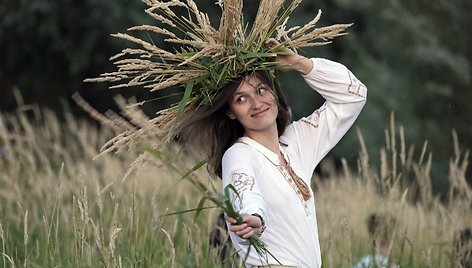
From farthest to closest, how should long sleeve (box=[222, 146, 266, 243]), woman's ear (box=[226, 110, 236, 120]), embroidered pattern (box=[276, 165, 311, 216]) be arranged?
woman's ear (box=[226, 110, 236, 120]), embroidered pattern (box=[276, 165, 311, 216]), long sleeve (box=[222, 146, 266, 243])

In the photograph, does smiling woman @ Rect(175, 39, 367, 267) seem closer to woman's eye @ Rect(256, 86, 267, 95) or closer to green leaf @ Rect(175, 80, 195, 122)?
woman's eye @ Rect(256, 86, 267, 95)

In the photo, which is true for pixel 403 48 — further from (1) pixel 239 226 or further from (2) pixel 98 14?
(1) pixel 239 226

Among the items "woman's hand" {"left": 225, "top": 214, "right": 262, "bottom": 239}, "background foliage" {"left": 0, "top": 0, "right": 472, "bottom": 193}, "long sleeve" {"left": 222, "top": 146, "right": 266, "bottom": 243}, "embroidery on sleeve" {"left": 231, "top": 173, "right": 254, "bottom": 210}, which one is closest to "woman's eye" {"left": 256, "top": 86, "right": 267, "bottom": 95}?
"long sleeve" {"left": 222, "top": 146, "right": 266, "bottom": 243}

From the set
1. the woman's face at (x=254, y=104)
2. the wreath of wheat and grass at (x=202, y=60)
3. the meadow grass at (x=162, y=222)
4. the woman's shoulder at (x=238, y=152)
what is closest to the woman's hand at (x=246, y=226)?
the meadow grass at (x=162, y=222)

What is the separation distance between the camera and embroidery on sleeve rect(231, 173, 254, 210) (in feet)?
14.3

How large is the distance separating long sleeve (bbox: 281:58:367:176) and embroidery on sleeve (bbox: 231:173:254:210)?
0.54 meters

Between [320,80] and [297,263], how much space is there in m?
0.84

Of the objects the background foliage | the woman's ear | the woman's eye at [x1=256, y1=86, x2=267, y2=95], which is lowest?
the background foliage

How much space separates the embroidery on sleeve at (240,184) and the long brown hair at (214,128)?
39 centimetres

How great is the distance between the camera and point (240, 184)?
4426 mm

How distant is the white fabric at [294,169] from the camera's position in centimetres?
453

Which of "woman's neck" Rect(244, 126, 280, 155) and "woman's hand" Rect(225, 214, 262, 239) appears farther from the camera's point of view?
"woman's neck" Rect(244, 126, 280, 155)

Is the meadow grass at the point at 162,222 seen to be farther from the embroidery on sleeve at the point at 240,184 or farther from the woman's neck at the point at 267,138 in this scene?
the woman's neck at the point at 267,138

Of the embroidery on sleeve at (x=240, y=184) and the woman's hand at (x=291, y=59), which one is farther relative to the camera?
the woman's hand at (x=291, y=59)
